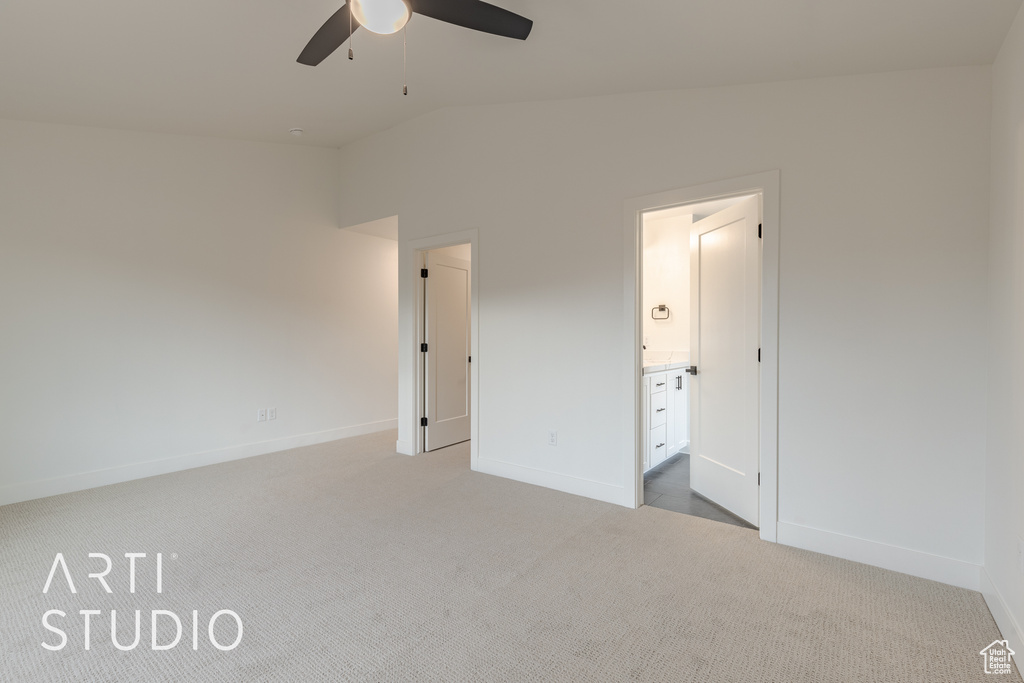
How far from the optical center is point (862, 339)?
235cm

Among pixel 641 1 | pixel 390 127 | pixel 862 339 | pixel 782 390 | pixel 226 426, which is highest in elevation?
pixel 390 127

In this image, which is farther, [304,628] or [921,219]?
[921,219]

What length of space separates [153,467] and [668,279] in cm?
501

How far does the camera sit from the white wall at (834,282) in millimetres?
2152

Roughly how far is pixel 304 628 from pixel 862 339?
9.33ft

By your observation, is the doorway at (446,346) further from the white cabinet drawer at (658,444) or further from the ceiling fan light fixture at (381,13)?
the ceiling fan light fixture at (381,13)

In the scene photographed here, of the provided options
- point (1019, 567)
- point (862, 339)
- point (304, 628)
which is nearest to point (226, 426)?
point (304, 628)

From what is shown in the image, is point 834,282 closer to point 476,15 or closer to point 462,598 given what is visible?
point 476,15

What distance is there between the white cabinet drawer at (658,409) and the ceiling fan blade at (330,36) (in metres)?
Result: 3.10

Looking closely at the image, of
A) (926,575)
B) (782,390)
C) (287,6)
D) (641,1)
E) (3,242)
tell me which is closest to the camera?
(641,1)

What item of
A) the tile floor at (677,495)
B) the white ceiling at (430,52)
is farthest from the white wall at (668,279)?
the white ceiling at (430,52)

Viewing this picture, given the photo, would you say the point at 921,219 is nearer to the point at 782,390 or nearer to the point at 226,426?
the point at 782,390

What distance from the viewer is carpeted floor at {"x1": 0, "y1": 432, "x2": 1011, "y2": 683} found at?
1.65 meters

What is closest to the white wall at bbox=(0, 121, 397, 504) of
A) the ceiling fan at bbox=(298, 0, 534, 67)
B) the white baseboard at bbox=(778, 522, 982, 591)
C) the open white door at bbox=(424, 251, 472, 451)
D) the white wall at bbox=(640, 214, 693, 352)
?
the open white door at bbox=(424, 251, 472, 451)
